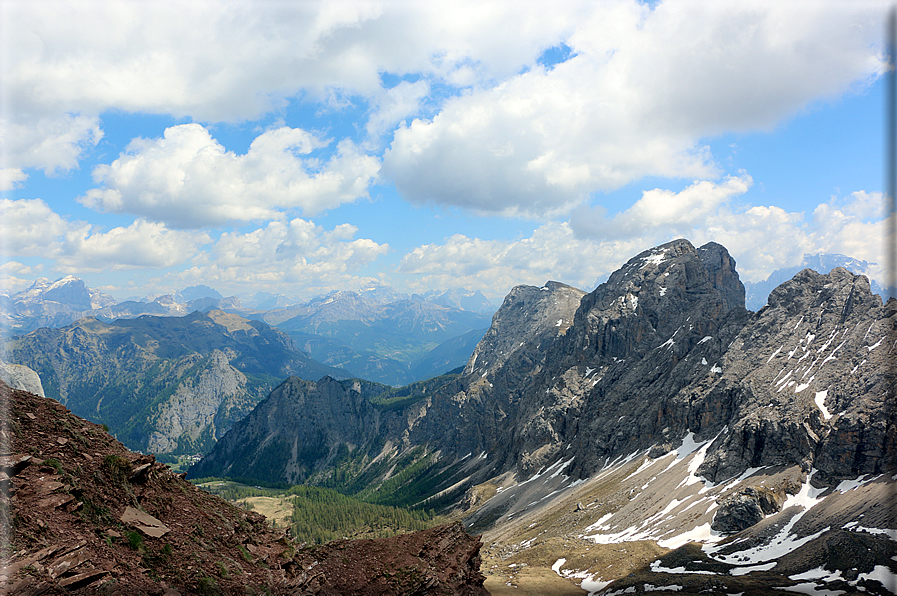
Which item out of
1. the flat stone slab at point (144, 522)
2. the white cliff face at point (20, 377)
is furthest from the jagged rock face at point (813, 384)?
the white cliff face at point (20, 377)

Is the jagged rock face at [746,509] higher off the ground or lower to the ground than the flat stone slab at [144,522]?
lower

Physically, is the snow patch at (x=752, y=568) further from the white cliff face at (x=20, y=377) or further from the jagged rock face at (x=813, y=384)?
the white cliff face at (x=20, y=377)

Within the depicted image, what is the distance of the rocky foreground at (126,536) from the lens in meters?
20.3

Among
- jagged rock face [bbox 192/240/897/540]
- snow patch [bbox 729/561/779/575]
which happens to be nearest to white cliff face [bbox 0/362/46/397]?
snow patch [bbox 729/561/779/575]

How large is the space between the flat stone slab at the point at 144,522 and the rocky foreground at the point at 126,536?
0.09 meters

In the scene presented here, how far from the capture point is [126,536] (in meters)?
24.5

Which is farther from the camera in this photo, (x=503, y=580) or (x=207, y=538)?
(x=503, y=580)

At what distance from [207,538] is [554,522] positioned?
450 ft

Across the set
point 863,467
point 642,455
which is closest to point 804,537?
point 863,467

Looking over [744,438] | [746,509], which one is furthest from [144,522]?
[744,438]

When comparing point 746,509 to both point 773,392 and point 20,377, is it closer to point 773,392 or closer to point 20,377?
point 773,392

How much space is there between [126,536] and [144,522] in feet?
7.12

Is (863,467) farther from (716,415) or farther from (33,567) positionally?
(33,567)

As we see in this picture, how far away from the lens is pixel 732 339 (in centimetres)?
16838
